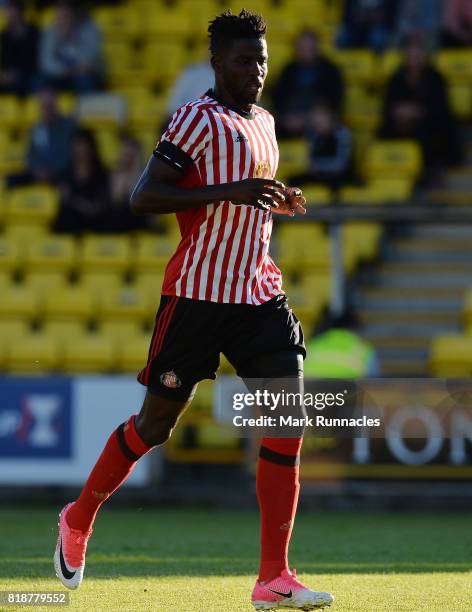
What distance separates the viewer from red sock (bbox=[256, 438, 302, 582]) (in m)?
4.76

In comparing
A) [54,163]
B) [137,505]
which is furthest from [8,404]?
[54,163]

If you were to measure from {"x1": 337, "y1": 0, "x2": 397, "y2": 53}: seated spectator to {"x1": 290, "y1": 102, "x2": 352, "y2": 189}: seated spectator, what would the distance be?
154 centimetres

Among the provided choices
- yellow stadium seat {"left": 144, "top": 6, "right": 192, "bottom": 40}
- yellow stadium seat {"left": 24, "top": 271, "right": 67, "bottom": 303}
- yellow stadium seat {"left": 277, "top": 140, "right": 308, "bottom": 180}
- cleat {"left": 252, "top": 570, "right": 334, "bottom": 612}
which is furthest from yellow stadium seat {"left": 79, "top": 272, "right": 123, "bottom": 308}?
cleat {"left": 252, "top": 570, "right": 334, "bottom": 612}

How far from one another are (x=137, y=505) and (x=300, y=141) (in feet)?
11.6

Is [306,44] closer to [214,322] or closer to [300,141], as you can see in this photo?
[300,141]

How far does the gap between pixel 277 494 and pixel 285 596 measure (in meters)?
0.35

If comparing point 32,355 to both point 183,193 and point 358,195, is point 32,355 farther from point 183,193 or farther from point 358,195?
point 183,193

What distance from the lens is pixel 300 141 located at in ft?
36.0

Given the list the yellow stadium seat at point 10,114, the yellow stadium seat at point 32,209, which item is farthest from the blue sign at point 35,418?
the yellow stadium seat at point 10,114

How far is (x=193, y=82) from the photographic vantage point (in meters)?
11.1

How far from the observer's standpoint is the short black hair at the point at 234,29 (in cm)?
478

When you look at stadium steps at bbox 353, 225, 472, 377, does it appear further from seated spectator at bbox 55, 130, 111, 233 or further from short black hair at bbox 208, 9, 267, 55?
short black hair at bbox 208, 9, 267, 55

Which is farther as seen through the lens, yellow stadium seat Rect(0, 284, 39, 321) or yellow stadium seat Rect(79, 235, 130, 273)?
yellow stadium seat Rect(79, 235, 130, 273)

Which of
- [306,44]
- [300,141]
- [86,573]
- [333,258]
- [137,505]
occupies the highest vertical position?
[306,44]
